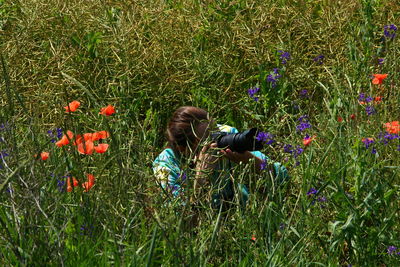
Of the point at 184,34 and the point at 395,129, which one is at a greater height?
the point at 395,129

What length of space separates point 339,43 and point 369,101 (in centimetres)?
175

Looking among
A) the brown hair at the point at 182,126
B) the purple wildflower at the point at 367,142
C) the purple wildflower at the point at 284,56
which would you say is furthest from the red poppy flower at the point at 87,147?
the purple wildflower at the point at 284,56

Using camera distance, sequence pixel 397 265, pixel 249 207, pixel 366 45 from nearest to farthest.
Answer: pixel 397 265 → pixel 249 207 → pixel 366 45

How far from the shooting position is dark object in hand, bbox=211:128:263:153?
2949 mm

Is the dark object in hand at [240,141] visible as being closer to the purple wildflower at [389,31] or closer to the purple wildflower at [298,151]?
the purple wildflower at [298,151]

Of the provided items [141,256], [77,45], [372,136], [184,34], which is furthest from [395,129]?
[77,45]

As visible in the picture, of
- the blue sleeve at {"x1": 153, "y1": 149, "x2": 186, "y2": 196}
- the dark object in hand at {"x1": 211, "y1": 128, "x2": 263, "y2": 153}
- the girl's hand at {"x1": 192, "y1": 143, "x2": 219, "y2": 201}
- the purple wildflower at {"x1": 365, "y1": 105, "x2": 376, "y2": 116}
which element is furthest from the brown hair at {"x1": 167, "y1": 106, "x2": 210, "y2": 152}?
the purple wildflower at {"x1": 365, "y1": 105, "x2": 376, "y2": 116}

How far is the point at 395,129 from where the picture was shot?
2.82m

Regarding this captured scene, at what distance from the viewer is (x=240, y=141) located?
2.95 metres

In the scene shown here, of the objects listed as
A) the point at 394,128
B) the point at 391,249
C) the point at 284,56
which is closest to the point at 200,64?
the point at 284,56

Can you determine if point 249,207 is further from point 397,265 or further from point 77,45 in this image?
point 77,45

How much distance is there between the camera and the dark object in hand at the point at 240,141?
2949 millimetres

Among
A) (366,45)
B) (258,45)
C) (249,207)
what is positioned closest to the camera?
(249,207)

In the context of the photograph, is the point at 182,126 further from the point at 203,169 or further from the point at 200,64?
the point at 200,64
